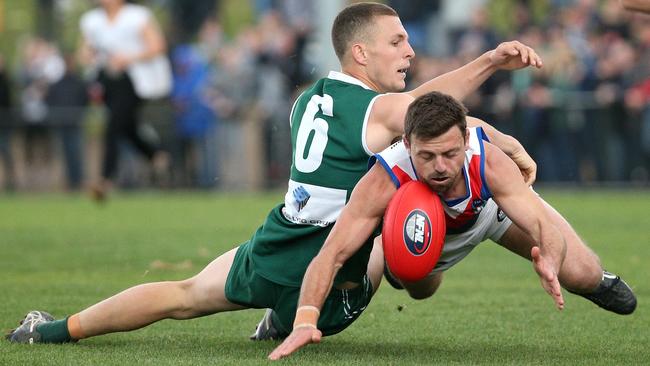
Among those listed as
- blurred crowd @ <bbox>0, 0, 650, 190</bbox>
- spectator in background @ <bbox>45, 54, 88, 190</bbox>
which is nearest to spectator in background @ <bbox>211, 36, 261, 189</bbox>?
blurred crowd @ <bbox>0, 0, 650, 190</bbox>

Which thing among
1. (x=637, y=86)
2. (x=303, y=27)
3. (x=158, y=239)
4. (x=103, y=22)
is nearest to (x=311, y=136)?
(x=158, y=239)

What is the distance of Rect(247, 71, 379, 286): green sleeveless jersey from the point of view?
595 centimetres

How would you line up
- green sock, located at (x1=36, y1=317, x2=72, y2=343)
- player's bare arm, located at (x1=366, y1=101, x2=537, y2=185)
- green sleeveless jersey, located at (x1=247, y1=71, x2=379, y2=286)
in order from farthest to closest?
1. green sock, located at (x1=36, y1=317, x2=72, y2=343)
2. green sleeveless jersey, located at (x1=247, y1=71, x2=379, y2=286)
3. player's bare arm, located at (x1=366, y1=101, x2=537, y2=185)

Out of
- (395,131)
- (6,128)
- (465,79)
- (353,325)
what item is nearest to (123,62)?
(6,128)

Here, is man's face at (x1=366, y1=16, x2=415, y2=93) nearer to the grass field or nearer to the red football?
the red football

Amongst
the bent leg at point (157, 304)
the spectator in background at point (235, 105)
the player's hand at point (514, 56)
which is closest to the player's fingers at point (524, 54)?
the player's hand at point (514, 56)

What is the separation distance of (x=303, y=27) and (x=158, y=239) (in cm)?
889

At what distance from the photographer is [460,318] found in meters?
7.18

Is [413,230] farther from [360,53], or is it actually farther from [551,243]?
[360,53]

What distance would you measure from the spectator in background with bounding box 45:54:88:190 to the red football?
52.3 feet

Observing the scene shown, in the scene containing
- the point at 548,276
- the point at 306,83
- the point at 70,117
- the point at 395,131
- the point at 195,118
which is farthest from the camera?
the point at 70,117

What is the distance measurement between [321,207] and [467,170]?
0.71m

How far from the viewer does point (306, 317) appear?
18.2 feet

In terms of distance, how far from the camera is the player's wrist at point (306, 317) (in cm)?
553
